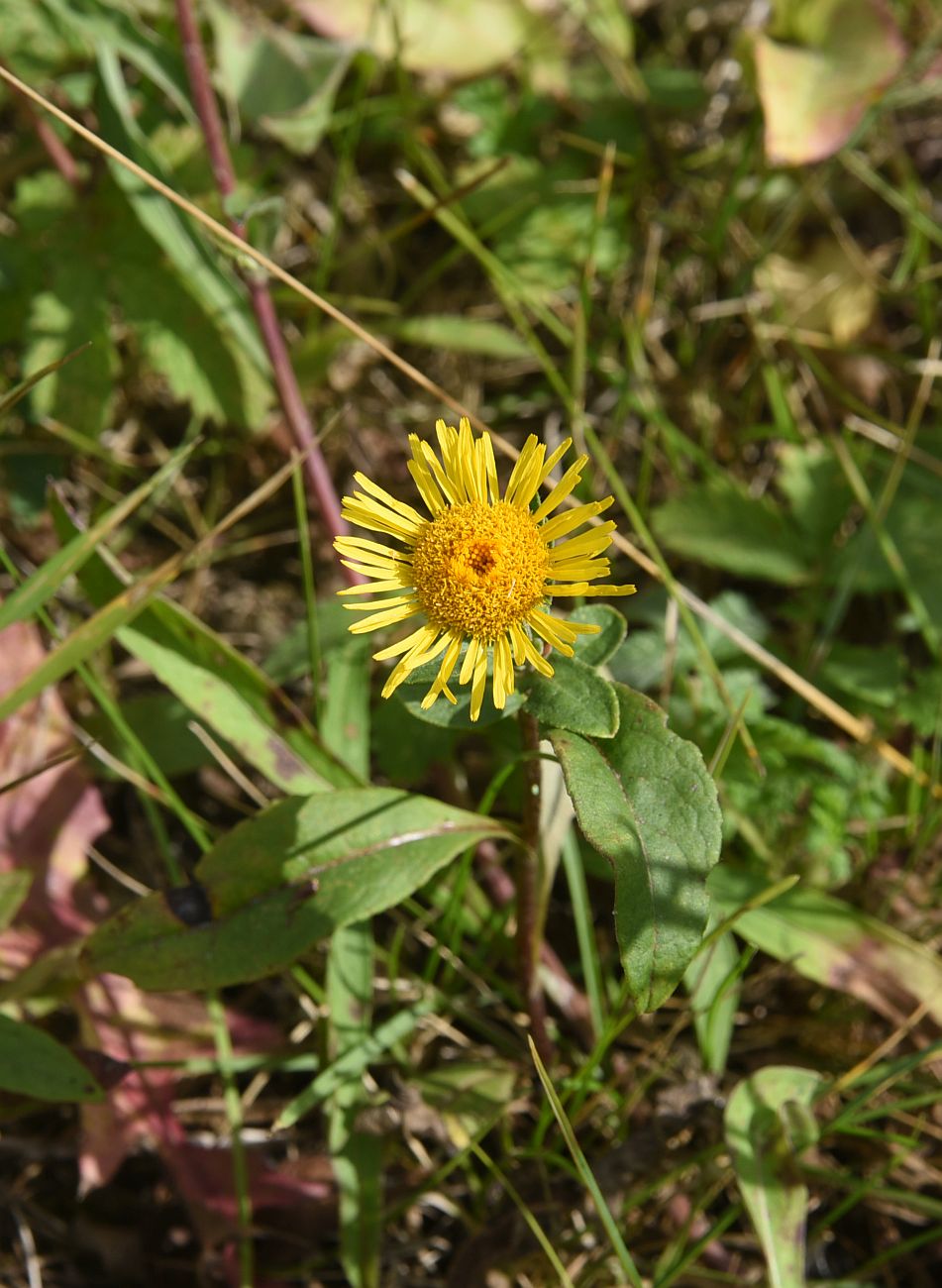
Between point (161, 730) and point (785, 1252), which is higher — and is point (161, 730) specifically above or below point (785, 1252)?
above

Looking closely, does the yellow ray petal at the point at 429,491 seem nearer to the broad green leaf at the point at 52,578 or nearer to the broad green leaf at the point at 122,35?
the broad green leaf at the point at 52,578

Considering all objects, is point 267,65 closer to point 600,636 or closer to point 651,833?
point 600,636

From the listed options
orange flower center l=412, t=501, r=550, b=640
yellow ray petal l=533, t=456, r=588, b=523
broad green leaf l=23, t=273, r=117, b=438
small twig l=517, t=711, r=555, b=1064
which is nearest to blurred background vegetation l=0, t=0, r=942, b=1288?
broad green leaf l=23, t=273, r=117, b=438

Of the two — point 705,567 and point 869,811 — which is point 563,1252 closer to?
point 869,811

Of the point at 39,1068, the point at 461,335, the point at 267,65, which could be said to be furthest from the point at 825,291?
the point at 39,1068

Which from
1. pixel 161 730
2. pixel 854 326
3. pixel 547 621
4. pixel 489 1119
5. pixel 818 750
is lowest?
pixel 489 1119

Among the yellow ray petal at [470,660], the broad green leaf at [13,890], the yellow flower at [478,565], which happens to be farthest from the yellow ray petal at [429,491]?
the broad green leaf at [13,890]

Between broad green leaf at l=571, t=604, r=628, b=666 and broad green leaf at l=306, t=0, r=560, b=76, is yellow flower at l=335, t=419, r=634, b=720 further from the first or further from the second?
broad green leaf at l=306, t=0, r=560, b=76

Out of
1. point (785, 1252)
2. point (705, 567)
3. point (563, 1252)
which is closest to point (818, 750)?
point (705, 567)
